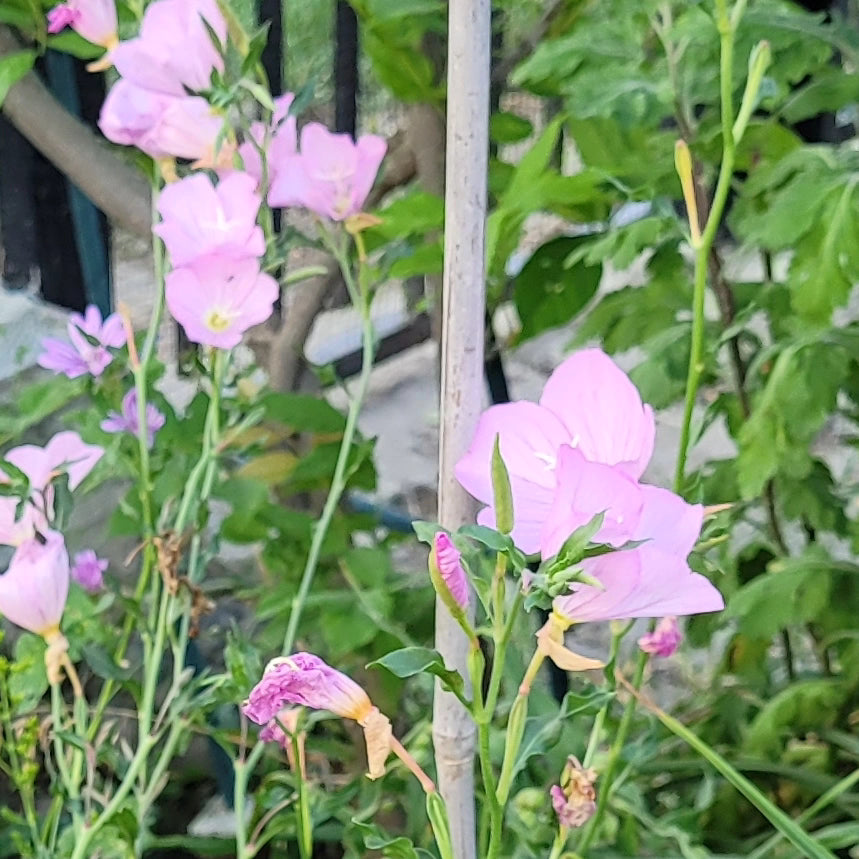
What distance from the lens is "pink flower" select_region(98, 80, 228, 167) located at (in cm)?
43

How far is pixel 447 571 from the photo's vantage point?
0.27 m

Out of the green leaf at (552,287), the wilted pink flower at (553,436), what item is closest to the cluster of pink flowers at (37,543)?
the wilted pink flower at (553,436)

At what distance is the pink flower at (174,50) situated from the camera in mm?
408

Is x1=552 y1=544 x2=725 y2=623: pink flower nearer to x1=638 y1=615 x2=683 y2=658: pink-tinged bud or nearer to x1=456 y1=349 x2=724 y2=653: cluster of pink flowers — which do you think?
x1=456 y1=349 x2=724 y2=653: cluster of pink flowers

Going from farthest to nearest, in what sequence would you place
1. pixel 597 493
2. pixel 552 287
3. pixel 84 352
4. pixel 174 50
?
pixel 552 287
pixel 84 352
pixel 174 50
pixel 597 493

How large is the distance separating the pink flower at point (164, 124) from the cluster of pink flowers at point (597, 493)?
19 centimetres

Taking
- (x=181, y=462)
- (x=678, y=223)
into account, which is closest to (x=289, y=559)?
(x=181, y=462)

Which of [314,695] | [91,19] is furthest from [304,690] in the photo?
[91,19]

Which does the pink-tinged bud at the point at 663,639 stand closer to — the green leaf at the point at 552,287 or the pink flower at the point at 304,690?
the pink flower at the point at 304,690

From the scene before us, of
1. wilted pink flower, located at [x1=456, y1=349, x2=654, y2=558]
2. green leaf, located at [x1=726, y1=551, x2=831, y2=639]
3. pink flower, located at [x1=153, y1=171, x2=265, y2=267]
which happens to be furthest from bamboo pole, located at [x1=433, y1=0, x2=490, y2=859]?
green leaf, located at [x1=726, y1=551, x2=831, y2=639]

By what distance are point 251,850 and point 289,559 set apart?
0.28m

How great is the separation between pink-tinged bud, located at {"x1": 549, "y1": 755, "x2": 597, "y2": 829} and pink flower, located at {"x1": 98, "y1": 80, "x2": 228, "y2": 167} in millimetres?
261

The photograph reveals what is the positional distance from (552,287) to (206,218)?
0.32 meters

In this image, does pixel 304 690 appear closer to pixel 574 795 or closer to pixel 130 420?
pixel 574 795
